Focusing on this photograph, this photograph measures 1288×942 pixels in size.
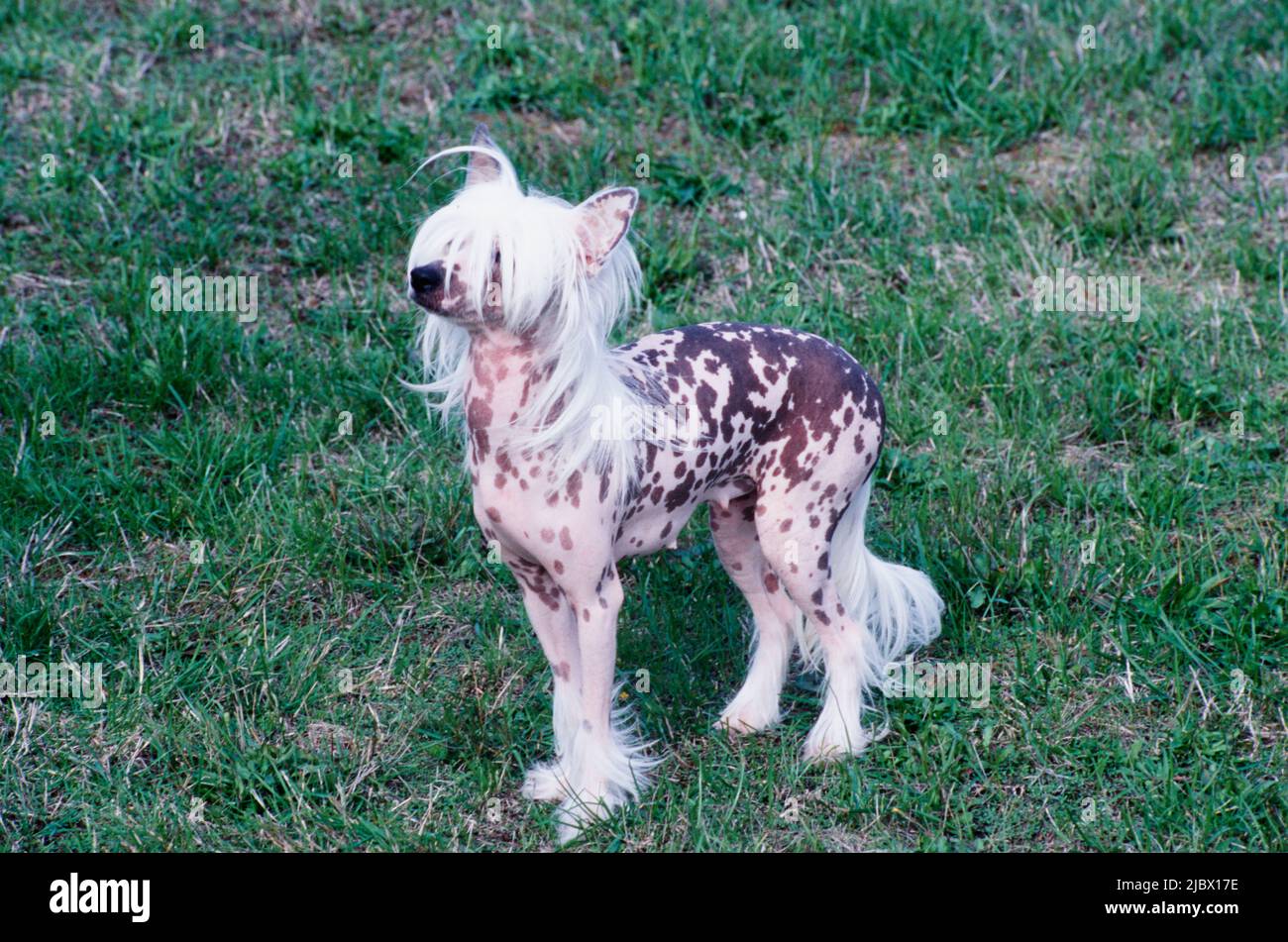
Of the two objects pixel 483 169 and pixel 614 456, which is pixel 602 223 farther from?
pixel 614 456

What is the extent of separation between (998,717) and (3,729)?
2.66 meters

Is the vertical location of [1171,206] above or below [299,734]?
above

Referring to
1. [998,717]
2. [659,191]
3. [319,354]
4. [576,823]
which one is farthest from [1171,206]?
[576,823]

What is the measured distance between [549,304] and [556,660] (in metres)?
0.95

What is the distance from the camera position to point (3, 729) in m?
3.95

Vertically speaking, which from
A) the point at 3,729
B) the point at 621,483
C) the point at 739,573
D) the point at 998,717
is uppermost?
the point at 621,483

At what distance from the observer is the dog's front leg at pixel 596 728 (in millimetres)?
3453

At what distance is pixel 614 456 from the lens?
335 cm

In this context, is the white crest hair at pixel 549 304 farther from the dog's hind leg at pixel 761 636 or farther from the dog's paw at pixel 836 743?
the dog's paw at pixel 836 743

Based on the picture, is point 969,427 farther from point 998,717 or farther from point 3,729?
point 3,729

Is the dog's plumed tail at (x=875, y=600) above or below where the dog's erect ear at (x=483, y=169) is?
below

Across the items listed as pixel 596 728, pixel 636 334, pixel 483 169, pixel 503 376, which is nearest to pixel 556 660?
pixel 596 728

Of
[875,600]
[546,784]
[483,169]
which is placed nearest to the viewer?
[483,169]

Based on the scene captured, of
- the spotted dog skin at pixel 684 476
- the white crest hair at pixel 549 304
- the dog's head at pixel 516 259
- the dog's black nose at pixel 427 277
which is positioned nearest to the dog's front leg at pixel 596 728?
the spotted dog skin at pixel 684 476
